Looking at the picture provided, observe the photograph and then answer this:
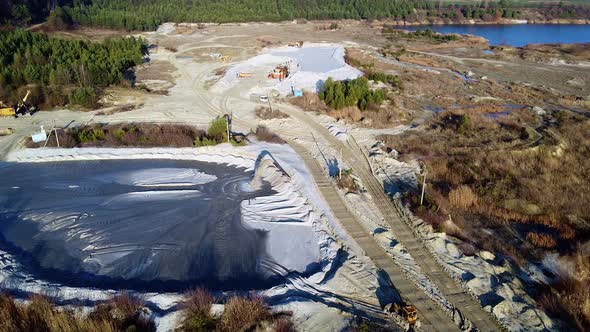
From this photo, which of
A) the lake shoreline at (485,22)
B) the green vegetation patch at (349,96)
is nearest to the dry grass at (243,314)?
the green vegetation patch at (349,96)

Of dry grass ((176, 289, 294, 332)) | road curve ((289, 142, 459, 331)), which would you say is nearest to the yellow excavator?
road curve ((289, 142, 459, 331))

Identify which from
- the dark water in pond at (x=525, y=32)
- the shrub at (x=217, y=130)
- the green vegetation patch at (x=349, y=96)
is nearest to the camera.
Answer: the shrub at (x=217, y=130)

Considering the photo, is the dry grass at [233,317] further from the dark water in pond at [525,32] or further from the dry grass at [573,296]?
the dark water in pond at [525,32]

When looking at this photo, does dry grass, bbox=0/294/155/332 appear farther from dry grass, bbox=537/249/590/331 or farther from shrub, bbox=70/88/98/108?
shrub, bbox=70/88/98/108

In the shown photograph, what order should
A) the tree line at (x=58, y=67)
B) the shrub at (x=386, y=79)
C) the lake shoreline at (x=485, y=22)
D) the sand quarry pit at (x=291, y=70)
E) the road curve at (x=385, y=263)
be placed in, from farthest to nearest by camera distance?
the lake shoreline at (x=485, y=22) → the shrub at (x=386, y=79) → the sand quarry pit at (x=291, y=70) → the tree line at (x=58, y=67) → the road curve at (x=385, y=263)

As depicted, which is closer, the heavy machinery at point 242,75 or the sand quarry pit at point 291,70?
the sand quarry pit at point 291,70

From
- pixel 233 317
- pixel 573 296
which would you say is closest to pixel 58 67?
pixel 233 317

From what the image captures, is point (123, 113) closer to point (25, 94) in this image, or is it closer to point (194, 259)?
point (25, 94)
